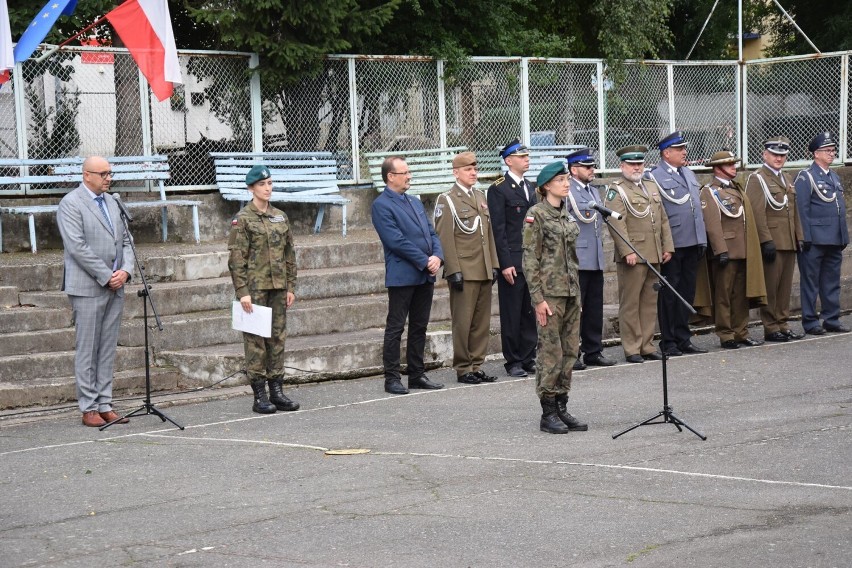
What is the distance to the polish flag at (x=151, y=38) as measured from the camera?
12.7m

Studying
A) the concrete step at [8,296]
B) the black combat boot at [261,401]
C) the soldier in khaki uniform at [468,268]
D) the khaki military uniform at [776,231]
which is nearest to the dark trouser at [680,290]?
the khaki military uniform at [776,231]

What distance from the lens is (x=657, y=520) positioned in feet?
22.0

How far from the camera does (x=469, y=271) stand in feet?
38.4

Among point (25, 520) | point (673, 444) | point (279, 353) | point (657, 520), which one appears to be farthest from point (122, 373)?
point (657, 520)

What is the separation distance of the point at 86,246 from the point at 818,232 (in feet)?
26.8

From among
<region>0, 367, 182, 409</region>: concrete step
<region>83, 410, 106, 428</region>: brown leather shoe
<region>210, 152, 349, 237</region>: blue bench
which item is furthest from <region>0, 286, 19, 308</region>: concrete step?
<region>210, 152, 349, 237</region>: blue bench

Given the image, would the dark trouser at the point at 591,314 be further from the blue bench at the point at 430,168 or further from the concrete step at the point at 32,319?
the blue bench at the point at 430,168

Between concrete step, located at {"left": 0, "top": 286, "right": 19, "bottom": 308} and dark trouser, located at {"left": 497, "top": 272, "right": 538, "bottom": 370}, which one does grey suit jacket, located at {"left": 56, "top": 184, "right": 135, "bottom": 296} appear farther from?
dark trouser, located at {"left": 497, "top": 272, "right": 538, "bottom": 370}

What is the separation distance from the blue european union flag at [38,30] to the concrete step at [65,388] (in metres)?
2.80

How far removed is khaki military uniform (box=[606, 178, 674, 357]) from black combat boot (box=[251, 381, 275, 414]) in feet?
12.9

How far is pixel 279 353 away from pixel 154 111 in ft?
20.9

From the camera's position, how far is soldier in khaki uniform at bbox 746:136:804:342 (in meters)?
13.8

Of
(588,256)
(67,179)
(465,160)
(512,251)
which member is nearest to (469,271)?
(512,251)

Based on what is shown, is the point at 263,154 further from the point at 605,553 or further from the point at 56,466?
the point at 605,553
